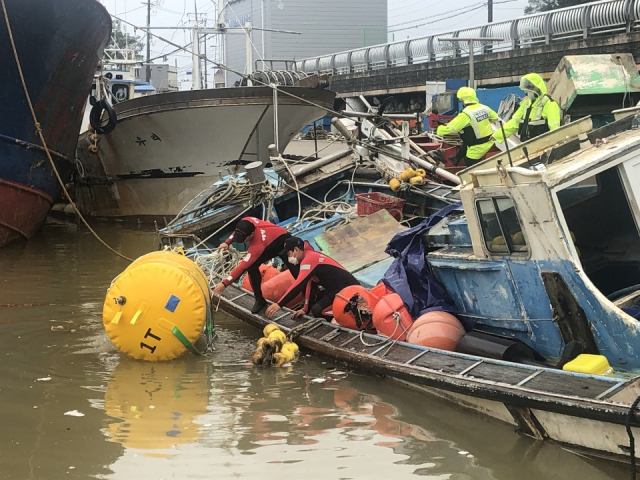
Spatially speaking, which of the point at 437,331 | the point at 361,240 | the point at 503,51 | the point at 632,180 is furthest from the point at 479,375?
the point at 503,51

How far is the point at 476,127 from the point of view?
10188mm

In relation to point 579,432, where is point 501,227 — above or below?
above

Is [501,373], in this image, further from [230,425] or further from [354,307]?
[354,307]

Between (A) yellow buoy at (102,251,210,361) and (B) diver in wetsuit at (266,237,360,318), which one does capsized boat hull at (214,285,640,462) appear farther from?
(A) yellow buoy at (102,251,210,361)

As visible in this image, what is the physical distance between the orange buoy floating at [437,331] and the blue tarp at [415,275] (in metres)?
0.19

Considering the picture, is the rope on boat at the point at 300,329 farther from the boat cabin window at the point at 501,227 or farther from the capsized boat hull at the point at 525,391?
the boat cabin window at the point at 501,227

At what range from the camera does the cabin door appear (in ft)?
17.9

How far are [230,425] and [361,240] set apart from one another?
3.70 meters

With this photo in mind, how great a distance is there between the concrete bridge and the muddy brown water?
458 inches

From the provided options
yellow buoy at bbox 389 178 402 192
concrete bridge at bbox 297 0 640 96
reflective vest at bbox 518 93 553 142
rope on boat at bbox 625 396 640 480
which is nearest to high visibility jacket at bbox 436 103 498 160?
reflective vest at bbox 518 93 553 142

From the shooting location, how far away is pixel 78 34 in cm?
1405

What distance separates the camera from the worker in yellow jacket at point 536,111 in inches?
385

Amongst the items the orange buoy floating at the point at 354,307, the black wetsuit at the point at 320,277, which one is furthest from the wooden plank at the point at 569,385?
the black wetsuit at the point at 320,277

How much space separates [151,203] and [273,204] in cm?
771
